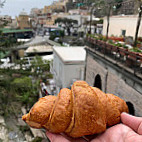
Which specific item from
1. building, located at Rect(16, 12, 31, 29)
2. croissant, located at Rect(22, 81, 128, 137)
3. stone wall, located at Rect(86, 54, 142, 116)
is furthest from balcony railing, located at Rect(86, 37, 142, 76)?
building, located at Rect(16, 12, 31, 29)

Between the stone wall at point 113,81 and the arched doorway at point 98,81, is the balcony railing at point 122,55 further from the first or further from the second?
the arched doorway at point 98,81

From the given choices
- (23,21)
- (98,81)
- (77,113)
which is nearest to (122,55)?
(98,81)

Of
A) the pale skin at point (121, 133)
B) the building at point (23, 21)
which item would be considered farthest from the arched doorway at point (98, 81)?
the building at point (23, 21)

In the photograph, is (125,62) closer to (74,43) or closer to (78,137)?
(78,137)

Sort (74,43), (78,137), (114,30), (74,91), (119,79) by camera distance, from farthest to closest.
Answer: (74,43) < (114,30) < (119,79) < (78,137) < (74,91)

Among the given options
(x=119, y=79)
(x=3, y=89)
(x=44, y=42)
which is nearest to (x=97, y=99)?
(x=119, y=79)

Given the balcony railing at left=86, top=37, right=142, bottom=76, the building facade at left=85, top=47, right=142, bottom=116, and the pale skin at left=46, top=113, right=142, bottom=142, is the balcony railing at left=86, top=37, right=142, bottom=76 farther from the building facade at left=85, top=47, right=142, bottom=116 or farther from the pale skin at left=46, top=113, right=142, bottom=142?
the pale skin at left=46, top=113, right=142, bottom=142
